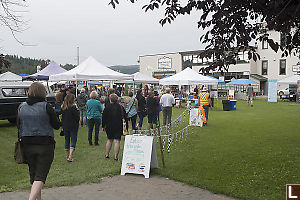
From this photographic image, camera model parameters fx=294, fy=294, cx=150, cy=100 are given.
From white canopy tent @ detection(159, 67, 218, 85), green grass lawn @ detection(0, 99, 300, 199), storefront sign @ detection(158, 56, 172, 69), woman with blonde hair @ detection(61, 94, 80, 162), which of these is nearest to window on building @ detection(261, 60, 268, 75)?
storefront sign @ detection(158, 56, 172, 69)

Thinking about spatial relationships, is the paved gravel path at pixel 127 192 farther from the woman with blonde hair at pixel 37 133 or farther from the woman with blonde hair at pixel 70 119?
the woman with blonde hair at pixel 70 119

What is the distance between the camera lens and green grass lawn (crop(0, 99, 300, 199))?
17.7 ft

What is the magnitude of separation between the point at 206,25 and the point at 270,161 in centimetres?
360

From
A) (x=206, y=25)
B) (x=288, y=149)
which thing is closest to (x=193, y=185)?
(x=206, y=25)

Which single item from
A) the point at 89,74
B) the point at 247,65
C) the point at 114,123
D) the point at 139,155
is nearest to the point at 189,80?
the point at 89,74

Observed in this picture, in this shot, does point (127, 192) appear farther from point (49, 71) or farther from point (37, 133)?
point (49, 71)

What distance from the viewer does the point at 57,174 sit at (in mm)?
6160

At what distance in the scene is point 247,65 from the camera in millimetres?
48594

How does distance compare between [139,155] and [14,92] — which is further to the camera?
[14,92]

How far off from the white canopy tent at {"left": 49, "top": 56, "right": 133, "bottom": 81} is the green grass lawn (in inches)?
153

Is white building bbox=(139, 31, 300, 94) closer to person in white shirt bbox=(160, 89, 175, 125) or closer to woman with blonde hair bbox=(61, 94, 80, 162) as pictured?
person in white shirt bbox=(160, 89, 175, 125)

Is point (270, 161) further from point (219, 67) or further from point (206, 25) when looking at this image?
point (206, 25)

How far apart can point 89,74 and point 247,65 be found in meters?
39.8

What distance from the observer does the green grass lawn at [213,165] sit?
17.7ft
